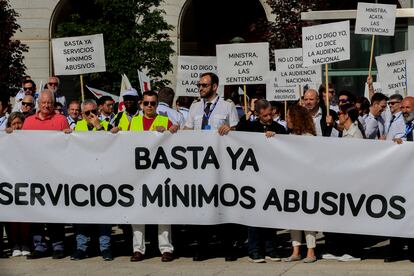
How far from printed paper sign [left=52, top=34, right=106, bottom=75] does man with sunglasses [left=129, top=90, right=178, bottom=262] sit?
10.5ft

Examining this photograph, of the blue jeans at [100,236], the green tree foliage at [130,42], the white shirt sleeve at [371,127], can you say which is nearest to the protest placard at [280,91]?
the white shirt sleeve at [371,127]

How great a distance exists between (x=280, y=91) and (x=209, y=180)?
496 centimetres

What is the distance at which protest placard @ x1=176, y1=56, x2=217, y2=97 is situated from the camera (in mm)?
15398

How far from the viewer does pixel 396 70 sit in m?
14.7

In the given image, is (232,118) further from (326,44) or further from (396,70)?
(396,70)

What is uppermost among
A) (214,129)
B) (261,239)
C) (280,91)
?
(280,91)

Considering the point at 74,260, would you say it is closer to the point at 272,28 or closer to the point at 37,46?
the point at 272,28

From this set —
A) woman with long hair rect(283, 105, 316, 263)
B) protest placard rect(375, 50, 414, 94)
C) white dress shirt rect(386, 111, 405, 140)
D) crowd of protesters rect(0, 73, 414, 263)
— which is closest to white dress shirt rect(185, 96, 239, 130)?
crowd of protesters rect(0, 73, 414, 263)

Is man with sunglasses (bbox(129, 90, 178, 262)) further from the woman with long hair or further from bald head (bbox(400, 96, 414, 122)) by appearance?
bald head (bbox(400, 96, 414, 122))

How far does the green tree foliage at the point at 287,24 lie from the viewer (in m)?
22.4

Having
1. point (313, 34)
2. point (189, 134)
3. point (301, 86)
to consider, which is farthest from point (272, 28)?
point (189, 134)

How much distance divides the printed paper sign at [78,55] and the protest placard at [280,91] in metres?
2.74

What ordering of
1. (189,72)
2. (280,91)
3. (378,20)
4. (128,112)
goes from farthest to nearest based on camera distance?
(280,91) < (378,20) < (189,72) < (128,112)

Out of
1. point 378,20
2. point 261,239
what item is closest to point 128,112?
point 261,239
